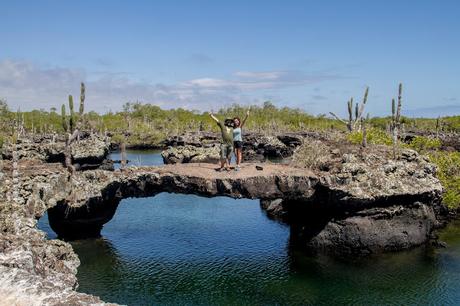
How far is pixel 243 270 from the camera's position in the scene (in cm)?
2425

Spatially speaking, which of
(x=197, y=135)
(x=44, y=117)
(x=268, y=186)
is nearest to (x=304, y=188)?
(x=268, y=186)

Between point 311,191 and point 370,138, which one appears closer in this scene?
point 311,191

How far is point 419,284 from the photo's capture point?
22.5 metres

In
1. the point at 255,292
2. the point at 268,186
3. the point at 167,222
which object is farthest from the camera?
the point at 167,222

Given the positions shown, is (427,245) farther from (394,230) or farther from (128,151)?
(128,151)

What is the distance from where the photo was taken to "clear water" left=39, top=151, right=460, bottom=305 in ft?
69.3

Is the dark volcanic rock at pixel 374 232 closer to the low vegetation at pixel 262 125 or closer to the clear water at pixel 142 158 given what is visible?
the low vegetation at pixel 262 125

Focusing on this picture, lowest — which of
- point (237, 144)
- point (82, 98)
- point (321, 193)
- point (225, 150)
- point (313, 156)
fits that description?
point (321, 193)

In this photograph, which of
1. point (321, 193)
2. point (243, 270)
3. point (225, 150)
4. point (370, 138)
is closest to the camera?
point (225, 150)

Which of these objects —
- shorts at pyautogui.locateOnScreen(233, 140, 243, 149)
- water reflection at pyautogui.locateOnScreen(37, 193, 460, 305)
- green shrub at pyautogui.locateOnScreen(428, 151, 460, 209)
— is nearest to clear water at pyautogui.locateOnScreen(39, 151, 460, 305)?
water reflection at pyautogui.locateOnScreen(37, 193, 460, 305)

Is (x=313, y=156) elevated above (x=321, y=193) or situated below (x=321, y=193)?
above

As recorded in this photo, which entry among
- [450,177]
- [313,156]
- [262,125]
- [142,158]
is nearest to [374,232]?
[313,156]

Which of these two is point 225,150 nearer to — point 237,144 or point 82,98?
point 237,144

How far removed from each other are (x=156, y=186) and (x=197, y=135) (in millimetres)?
64877
